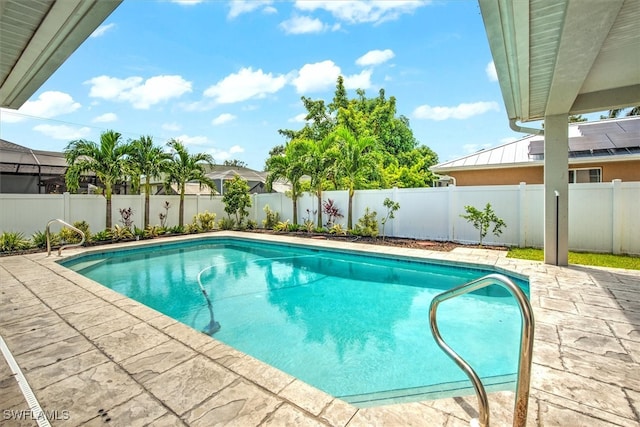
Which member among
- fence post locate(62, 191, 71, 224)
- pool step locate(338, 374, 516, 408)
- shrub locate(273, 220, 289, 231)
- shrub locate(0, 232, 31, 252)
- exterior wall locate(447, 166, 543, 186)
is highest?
exterior wall locate(447, 166, 543, 186)

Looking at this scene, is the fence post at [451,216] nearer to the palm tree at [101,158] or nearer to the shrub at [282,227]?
the shrub at [282,227]

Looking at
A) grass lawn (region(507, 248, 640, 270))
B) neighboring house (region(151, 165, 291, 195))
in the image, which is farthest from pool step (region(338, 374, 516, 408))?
neighboring house (region(151, 165, 291, 195))

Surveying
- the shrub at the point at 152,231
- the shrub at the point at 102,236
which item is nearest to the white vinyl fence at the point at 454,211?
the shrub at the point at 152,231

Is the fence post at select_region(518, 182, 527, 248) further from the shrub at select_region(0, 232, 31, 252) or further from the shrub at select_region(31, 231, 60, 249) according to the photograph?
the shrub at select_region(0, 232, 31, 252)

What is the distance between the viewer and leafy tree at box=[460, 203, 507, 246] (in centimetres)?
930

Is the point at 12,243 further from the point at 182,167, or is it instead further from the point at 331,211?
the point at 331,211

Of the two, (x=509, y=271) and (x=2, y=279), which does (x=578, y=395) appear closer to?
(x=509, y=271)

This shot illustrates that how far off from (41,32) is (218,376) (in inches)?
126

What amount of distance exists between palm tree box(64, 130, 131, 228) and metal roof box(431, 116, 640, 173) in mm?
12045

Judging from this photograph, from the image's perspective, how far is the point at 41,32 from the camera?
2.51 metres

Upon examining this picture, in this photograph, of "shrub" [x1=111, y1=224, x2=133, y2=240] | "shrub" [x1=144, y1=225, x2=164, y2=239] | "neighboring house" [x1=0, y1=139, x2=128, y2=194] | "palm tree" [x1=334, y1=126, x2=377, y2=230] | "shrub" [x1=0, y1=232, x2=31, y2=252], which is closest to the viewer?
"shrub" [x1=0, y1=232, x2=31, y2=252]

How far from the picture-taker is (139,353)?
3174mm

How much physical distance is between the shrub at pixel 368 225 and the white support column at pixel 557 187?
560 centimetres

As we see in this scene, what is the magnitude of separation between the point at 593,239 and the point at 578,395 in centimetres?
766
